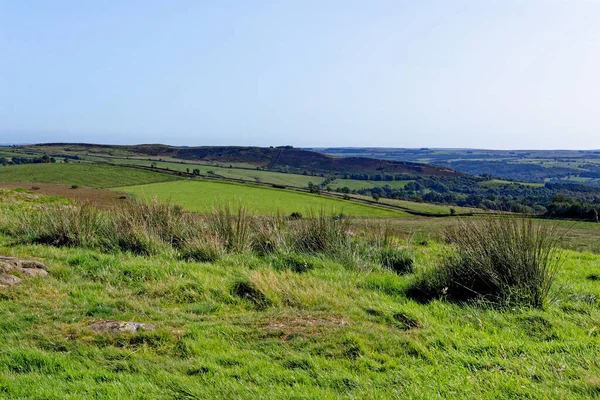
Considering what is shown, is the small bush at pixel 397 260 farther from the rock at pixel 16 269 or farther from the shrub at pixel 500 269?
the rock at pixel 16 269

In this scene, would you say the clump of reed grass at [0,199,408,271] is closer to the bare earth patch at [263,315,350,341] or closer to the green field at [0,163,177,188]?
the bare earth patch at [263,315,350,341]

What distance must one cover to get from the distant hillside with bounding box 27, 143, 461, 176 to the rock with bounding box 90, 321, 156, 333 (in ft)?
389

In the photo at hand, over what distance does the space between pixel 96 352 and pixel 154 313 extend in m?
1.18

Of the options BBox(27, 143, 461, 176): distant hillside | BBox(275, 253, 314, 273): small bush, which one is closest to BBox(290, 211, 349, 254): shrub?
BBox(275, 253, 314, 273): small bush

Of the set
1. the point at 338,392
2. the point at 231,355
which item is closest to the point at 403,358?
the point at 338,392

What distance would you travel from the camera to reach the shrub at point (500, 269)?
19.2ft

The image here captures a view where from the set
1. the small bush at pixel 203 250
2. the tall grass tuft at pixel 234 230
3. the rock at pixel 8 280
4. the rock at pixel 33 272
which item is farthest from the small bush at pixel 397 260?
the rock at pixel 8 280

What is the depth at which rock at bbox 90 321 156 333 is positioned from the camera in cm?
461

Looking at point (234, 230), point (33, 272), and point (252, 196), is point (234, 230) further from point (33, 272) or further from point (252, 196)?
point (252, 196)

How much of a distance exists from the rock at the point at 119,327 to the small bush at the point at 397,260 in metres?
5.11

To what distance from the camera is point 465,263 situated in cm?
655

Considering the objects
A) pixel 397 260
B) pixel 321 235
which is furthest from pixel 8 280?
pixel 397 260

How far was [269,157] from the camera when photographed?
13700 centimetres

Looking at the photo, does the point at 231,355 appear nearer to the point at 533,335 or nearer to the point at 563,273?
A: the point at 533,335
